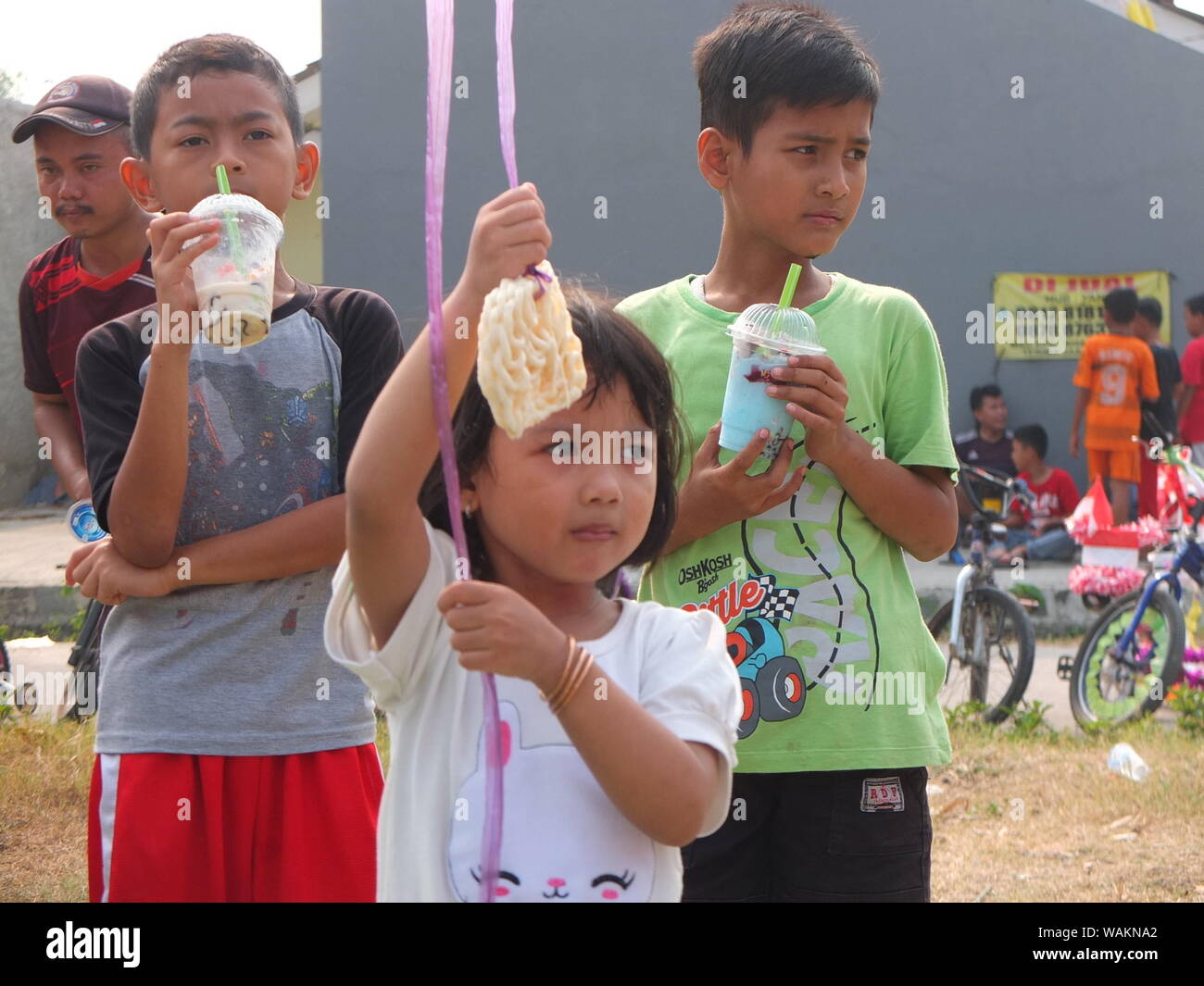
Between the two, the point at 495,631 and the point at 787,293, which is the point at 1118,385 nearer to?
the point at 787,293

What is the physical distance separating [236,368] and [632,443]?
2.45 feet

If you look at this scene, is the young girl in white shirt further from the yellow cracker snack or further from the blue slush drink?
the blue slush drink

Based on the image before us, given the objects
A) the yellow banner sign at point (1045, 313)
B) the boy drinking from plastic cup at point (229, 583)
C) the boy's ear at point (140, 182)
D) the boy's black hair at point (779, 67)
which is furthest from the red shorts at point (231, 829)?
the yellow banner sign at point (1045, 313)

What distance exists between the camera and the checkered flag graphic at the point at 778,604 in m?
2.07

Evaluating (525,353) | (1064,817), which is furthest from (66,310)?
(1064,817)

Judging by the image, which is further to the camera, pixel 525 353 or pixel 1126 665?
pixel 1126 665

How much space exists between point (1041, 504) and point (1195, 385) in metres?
1.21

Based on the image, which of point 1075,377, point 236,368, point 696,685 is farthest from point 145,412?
point 1075,377

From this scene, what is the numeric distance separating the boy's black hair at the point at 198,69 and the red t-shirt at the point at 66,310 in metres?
0.57

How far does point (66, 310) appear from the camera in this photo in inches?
108

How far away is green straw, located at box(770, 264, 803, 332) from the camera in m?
1.98

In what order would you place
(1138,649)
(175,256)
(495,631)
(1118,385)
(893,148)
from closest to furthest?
(495,631)
(175,256)
(1138,649)
(1118,385)
(893,148)

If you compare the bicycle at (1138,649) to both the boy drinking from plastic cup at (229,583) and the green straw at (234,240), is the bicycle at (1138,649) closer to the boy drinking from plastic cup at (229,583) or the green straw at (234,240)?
the boy drinking from plastic cup at (229,583)

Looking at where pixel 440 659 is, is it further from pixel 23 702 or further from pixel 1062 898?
pixel 23 702
